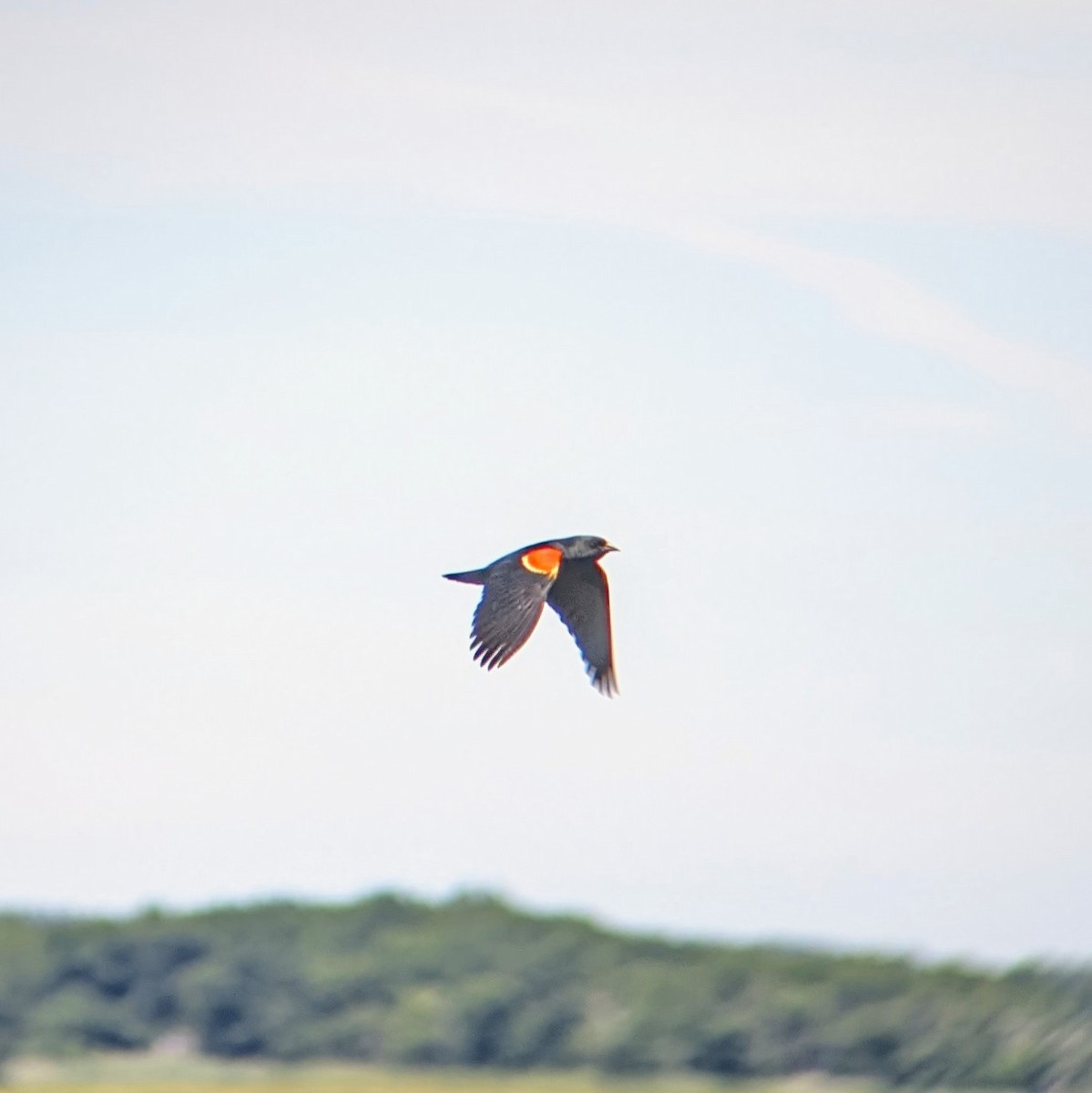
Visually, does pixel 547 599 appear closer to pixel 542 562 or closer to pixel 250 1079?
pixel 542 562

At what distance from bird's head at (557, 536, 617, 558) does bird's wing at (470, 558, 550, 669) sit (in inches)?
69.9

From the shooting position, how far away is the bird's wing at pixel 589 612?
2781cm

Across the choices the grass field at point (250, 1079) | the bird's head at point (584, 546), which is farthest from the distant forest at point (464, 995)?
the bird's head at point (584, 546)

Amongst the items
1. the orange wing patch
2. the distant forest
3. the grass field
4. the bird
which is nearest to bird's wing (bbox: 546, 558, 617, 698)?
the bird

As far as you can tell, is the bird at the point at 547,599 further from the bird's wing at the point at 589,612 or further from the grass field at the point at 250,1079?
the grass field at the point at 250,1079

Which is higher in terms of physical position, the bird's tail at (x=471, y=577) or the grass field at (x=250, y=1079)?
the grass field at (x=250, y=1079)

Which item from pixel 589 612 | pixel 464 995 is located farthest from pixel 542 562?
pixel 464 995

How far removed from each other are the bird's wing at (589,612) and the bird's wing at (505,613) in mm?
2670

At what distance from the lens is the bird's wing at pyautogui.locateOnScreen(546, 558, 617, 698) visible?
27.8m

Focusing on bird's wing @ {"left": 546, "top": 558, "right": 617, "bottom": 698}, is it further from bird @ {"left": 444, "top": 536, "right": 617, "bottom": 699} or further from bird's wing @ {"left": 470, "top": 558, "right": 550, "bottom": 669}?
bird's wing @ {"left": 470, "top": 558, "right": 550, "bottom": 669}

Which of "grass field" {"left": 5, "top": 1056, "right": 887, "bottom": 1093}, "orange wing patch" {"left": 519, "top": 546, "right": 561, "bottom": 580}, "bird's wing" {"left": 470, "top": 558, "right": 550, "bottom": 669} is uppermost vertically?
"grass field" {"left": 5, "top": 1056, "right": 887, "bottom": 1093}

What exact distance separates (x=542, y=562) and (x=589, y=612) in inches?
112

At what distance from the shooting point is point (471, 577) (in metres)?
26.3

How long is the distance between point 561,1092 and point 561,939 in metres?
15.1
